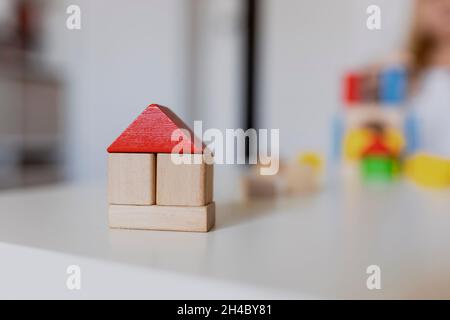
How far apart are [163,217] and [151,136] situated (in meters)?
0.09

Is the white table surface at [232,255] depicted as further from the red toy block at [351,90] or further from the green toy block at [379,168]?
the red toy block at [351,90]

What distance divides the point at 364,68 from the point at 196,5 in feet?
5.40

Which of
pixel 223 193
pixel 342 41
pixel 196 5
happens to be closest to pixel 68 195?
pixel 223 193

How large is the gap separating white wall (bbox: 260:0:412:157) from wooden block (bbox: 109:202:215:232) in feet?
6.15

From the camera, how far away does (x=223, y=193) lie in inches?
33.9

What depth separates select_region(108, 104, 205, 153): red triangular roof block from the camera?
479mm

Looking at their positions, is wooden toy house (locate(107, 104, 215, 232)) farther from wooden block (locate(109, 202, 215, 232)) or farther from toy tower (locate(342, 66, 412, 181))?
toy tower (locate(342, 66, 412, 181))

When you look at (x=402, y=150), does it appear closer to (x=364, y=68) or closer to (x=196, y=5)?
(x=364, y=68)

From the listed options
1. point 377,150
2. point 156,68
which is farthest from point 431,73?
point 156,68

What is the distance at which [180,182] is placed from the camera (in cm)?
49

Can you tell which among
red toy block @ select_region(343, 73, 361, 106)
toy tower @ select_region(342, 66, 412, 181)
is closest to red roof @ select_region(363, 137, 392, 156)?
toy tower @ select_region(342, 66, 412, 181)

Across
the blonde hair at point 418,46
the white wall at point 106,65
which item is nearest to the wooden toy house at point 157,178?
the blonde hair at point 418,46

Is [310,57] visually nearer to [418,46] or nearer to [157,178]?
[418,46]

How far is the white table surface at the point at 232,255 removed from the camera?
353mm
